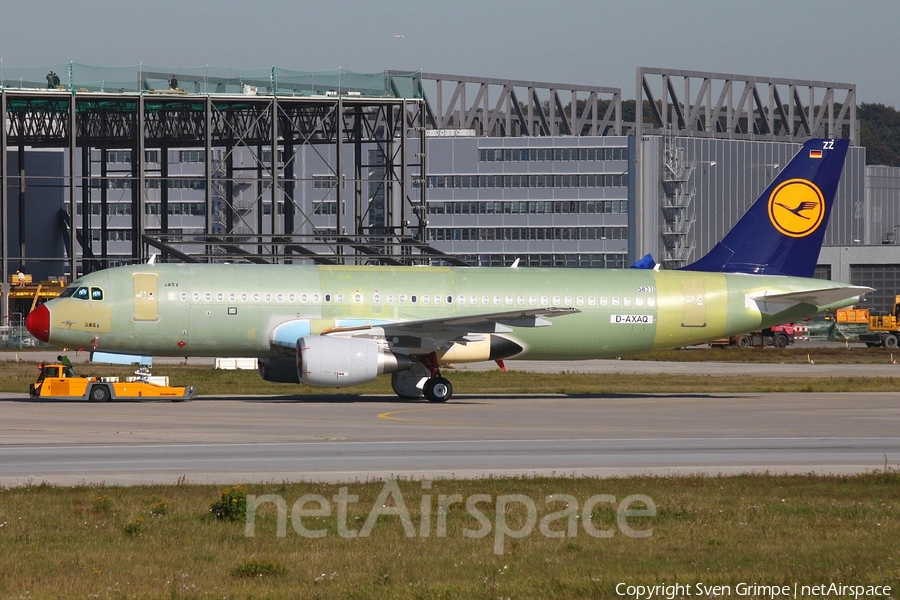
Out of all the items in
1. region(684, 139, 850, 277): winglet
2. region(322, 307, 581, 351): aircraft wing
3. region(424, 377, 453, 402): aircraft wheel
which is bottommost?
region(424, 377, 453, 402): aircraft wheel

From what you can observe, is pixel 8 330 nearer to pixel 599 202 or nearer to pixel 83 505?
pixel 83 505

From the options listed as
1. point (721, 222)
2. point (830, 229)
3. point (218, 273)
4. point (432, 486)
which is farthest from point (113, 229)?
point (432, 486)

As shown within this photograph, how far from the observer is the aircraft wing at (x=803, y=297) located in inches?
1531

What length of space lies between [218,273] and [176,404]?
4736 millimetres

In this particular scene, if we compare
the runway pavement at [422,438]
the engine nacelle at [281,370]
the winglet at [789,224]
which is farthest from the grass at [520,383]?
the winglet at [789,224]

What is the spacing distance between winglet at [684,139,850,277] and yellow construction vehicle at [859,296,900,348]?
45.0m

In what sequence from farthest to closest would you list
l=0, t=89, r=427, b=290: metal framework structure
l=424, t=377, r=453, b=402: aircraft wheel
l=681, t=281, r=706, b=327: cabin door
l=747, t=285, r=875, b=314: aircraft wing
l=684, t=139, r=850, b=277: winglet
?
l=0, t=89, r=427, b=290: metal framework structure → l=684, t=139, r=850, b=277: winglet → l=681, t=281, r=706, b=327: cabin door → l=747, t=285, r=875, b=314: aircraft wing → l=424, t=377, r=453, b=402: aircraft wheel

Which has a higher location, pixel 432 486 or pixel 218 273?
pixel 218 273

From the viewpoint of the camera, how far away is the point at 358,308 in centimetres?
3641

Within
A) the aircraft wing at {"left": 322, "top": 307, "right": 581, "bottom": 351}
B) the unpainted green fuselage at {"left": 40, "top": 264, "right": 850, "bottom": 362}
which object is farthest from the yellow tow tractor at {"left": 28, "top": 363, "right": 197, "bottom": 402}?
the aircraft wing at {"left": 322, "top": 307, "right": 581, "bottom": 351}

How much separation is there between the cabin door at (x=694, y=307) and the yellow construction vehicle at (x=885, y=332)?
→ 1898 inches

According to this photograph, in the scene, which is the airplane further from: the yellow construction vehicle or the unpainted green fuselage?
the yellow construction vehicle

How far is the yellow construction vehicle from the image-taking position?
269ft

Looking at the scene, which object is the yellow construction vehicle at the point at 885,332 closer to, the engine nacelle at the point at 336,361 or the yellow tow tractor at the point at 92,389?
the engine nacelle at the point at 336,361
